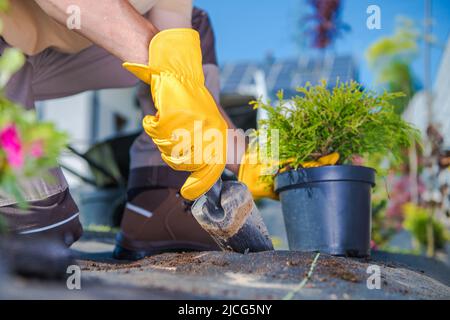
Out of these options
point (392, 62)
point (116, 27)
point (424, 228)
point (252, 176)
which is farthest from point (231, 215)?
point (392, 62)

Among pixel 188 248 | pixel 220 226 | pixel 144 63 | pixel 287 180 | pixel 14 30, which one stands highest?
pixel 14 30

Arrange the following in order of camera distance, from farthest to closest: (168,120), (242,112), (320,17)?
(320,17) → (242,112) → (168,120)

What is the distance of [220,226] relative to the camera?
1.34 m

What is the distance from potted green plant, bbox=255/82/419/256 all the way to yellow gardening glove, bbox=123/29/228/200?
431mm

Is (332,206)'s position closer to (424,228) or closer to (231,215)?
(231,215)

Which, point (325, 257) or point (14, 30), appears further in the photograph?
point (14, 30)

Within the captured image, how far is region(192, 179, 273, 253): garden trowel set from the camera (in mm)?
1326

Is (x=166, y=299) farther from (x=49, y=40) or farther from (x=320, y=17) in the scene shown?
(x=320, y=17)

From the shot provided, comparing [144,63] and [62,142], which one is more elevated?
[144,63]

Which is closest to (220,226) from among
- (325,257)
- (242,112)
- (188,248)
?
(325,257)

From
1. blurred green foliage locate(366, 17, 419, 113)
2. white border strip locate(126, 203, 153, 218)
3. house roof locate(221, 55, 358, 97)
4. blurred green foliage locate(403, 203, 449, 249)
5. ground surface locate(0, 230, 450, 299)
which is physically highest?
blurred green foliage locate(366, 17, 419, 113)

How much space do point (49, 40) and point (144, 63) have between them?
634 mm

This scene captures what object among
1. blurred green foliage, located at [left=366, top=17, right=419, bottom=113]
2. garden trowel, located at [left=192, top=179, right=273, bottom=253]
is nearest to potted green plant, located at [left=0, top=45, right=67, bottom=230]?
garden trowel, located at [left=192, top=179, right=273, bottom=253]

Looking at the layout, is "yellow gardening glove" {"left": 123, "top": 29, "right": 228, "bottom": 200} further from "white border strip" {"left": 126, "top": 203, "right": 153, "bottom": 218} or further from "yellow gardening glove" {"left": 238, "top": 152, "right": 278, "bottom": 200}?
"white border strip" {"left": 126, "top": 203, "right": 153, "bottom": 218}
